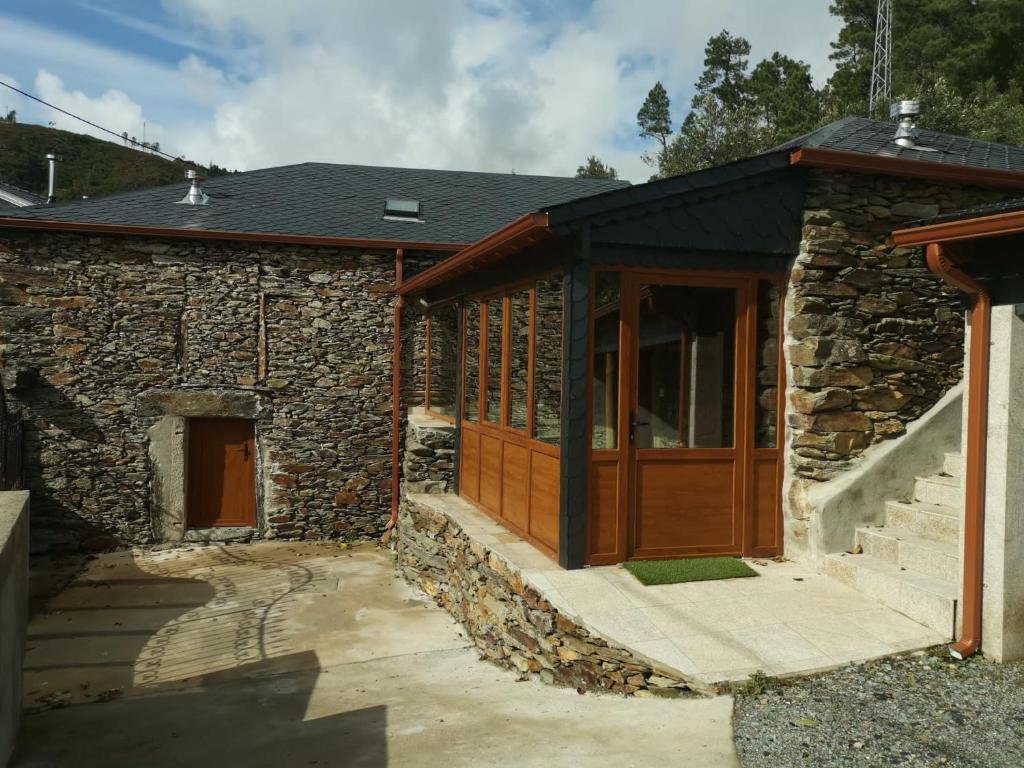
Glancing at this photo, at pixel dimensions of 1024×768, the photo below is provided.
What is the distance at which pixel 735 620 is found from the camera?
15.0 feet

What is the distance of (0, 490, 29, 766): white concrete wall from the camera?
3.53 meters

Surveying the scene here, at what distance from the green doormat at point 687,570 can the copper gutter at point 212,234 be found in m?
6.65

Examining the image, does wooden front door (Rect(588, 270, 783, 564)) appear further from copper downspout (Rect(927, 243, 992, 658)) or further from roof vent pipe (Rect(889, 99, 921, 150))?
roof vent pipe (Rect(889, 99, 921, 150))

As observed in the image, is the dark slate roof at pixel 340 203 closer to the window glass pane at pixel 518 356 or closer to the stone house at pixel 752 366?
the window glass pane at pixel 518 356

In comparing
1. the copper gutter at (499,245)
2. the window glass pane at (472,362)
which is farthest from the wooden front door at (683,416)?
the window glass pane at (472,362)

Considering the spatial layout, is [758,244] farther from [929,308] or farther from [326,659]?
[326,659]

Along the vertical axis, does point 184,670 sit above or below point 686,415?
below

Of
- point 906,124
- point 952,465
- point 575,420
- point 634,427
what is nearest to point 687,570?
point 634,427

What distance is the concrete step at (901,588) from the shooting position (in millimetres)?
4363

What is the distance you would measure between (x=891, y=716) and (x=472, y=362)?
531 cm

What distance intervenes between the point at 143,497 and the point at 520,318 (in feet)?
22.4

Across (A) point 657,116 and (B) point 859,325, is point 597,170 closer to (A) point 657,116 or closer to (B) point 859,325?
(A) point 657,116

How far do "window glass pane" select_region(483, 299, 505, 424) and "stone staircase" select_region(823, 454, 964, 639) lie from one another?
3.17 metres

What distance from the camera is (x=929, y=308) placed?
5941 mm
